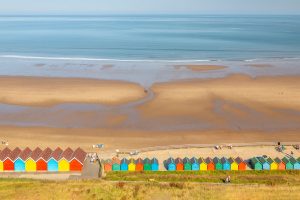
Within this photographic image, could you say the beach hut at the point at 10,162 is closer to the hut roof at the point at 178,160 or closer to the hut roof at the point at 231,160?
the hut roof at the point at 178,160

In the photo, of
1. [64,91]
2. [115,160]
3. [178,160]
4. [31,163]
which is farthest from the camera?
[64,91]

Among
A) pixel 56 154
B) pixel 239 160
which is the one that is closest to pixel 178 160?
pixel 239 160

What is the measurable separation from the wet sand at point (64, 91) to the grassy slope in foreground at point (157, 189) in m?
20.2

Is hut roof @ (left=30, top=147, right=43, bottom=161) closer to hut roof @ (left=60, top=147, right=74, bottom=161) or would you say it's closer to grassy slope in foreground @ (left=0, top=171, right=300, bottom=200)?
hut roof @ (left=60, top=147, right=74, bottom=161)

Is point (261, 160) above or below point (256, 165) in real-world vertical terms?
above

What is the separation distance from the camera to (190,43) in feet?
334

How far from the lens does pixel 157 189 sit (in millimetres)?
24500

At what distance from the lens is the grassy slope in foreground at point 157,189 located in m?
23.7

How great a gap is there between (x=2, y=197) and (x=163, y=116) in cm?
2092

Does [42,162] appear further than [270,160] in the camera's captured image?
No

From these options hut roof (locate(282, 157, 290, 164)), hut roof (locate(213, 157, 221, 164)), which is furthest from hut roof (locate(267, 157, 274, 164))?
hut roof (locate(213, 157, 221, 164))

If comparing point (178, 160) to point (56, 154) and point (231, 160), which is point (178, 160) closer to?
point (231, 160)

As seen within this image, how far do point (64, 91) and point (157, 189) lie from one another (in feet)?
94.0

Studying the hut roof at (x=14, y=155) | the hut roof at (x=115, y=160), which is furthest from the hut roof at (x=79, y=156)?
the hut roof at (x=14, y=155)
